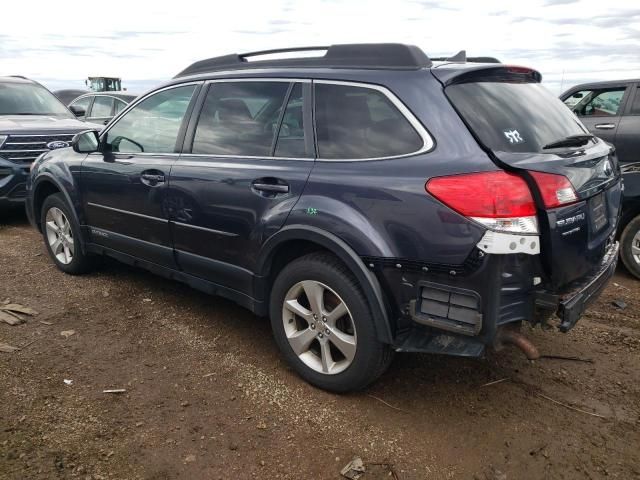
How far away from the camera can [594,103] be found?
26.7 ft

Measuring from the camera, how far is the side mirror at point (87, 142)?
4.55 m

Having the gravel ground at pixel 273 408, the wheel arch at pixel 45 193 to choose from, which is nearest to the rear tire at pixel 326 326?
the gravel ground at pixel 273 408

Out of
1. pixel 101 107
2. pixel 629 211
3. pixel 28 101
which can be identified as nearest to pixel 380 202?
pixel 629 211

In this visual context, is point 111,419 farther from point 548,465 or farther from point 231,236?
point 548,465

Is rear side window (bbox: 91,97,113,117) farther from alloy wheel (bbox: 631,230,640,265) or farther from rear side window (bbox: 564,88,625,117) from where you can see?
alloy wheel (bbox: 631,230,640,265)

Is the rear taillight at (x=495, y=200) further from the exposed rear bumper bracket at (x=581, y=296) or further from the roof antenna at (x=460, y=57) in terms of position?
the roof antenna at (x=460, y=57)

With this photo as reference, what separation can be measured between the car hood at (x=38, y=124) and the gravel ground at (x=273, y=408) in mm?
3943

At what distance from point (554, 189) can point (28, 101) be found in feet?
27.3

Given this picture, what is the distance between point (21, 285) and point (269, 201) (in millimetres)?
3013

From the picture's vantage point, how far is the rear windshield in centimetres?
267

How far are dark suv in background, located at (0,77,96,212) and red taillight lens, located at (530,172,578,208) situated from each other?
625 cm

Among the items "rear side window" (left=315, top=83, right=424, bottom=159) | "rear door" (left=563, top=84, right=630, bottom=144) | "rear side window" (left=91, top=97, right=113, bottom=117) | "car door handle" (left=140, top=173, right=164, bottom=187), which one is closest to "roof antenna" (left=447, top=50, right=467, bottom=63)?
"rear side window" (left=315, top=83, right=424, bottom=159)

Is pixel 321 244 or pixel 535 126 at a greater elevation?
pixel 535 126

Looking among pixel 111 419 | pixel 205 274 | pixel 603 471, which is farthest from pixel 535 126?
pixel 111 419
